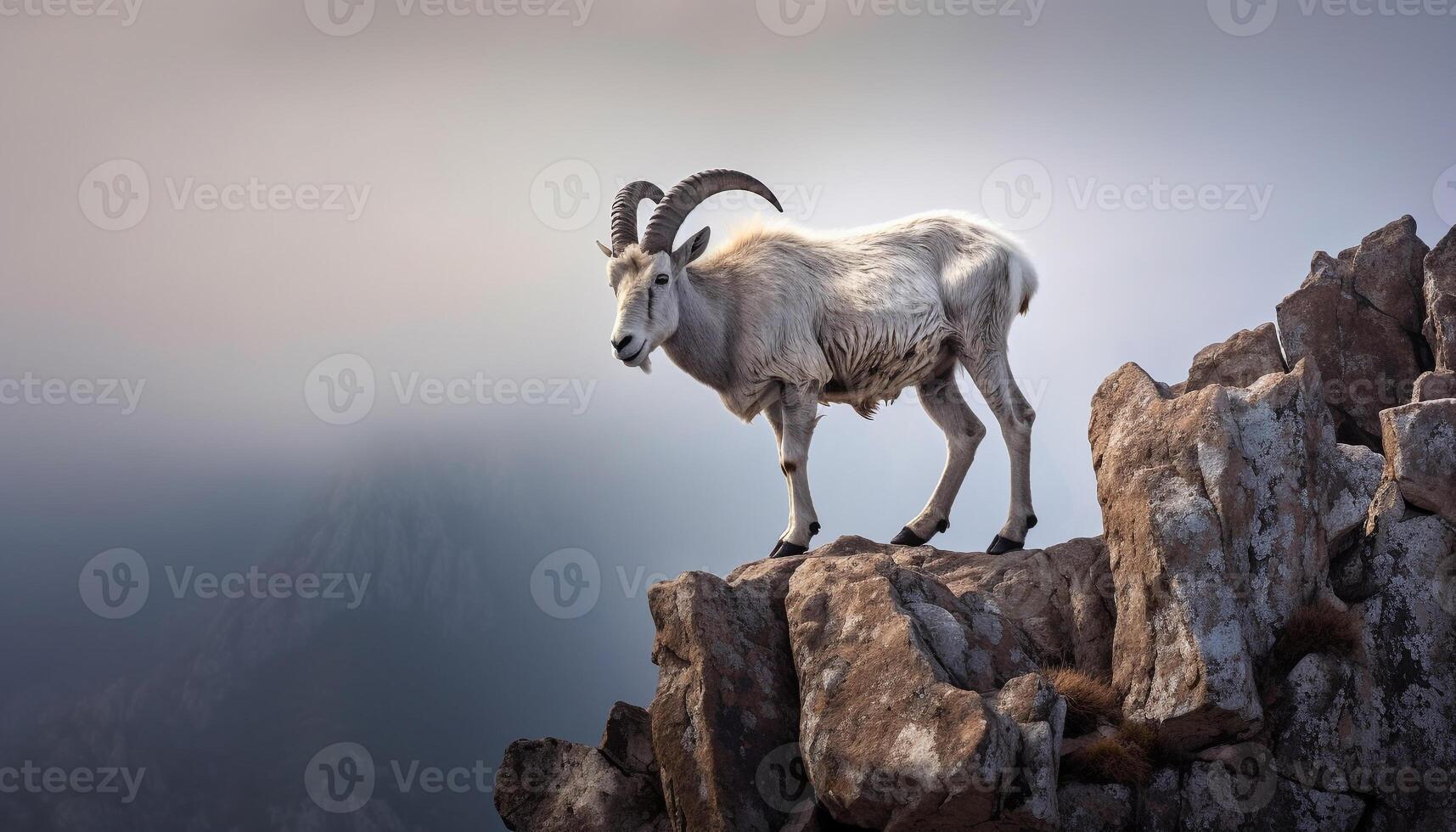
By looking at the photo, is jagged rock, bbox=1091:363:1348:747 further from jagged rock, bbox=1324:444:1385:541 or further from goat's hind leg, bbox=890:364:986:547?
goat's hind leg, bbox=890:364:986:547

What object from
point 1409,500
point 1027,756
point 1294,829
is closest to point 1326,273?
point 1409,500

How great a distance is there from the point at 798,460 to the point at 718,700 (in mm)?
3958

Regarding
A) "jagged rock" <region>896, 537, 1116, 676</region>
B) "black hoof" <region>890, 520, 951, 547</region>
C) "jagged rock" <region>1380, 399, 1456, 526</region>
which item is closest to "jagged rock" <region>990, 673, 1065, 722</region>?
"jagged rock" <region>896, 537, 1116, 676</region>

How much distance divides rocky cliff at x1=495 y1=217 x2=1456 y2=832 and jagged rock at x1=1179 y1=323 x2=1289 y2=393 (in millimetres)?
3138

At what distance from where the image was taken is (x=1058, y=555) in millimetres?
11414

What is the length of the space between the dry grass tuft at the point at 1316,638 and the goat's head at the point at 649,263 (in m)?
6.98

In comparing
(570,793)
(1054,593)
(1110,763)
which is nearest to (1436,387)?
(1054,593)

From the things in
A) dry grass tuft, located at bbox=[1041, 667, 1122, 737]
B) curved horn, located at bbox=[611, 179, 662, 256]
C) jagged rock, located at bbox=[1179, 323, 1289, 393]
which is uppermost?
curved horn, located at bbox=[611, 179, 662, 256]

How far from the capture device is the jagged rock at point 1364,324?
1414cm

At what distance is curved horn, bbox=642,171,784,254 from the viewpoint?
1269 cm

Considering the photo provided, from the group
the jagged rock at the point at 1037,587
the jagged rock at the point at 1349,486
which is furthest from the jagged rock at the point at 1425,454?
the jagged rock at the point at 1037,587

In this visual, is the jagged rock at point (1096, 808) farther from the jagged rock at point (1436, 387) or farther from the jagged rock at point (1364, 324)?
the jagged rock at point (1364, 324)

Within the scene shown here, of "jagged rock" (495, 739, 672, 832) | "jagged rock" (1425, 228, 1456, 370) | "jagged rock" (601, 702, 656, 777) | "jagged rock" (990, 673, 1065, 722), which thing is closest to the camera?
"jagged rock" (990, 673, 1065, 722)

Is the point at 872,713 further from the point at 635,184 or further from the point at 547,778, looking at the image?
the point at 635,184
